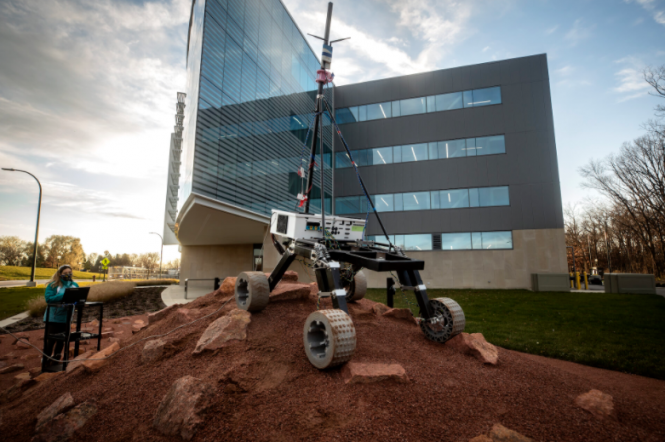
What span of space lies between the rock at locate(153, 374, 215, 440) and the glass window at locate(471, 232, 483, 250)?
760 inches

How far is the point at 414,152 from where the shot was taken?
844 inches

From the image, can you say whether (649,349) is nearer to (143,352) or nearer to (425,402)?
(425,402)

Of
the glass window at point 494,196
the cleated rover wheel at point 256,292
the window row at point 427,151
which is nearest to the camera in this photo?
the cleated rover wheel at point 256,292

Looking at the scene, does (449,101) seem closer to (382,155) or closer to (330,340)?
(382,155)

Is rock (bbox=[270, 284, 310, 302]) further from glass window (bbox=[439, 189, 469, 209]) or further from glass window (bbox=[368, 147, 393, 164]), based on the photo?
glass window (bbox=[368, 147, 393, 164])

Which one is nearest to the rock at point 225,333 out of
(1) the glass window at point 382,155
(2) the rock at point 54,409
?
(2) the rock at point 54,409

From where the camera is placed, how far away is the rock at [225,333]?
4.28m

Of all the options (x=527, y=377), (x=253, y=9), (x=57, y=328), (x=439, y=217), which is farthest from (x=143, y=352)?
(x=439, y=217)

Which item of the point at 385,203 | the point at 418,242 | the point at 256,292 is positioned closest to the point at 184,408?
the point at 256,292

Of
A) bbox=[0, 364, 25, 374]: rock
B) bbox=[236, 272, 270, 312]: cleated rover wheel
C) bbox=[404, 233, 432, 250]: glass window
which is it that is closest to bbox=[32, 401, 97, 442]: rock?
bbox=[236, 272, 270, 312]: cleated rover wheel

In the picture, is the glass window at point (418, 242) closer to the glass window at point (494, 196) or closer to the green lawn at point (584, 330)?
the glass window at point (494, 196)

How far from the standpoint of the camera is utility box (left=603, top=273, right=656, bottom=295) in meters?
16.4

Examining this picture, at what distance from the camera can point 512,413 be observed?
10.0 feet

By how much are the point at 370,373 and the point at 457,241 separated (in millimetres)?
18296
